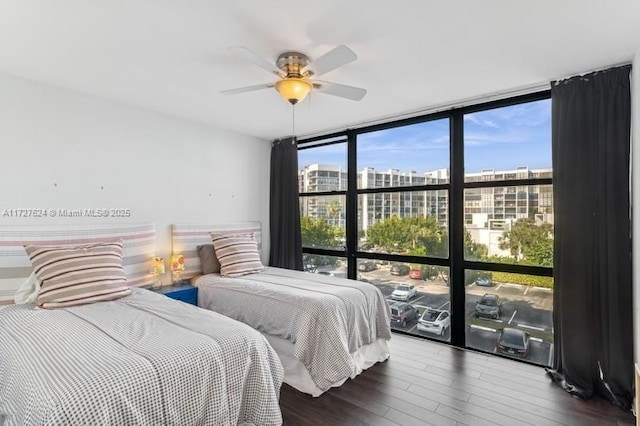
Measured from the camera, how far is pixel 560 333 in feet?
8.42

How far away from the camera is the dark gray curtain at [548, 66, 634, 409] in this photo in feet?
7.52

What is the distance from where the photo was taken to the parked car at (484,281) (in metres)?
3.12

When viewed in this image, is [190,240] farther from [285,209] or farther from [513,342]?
[513,342]

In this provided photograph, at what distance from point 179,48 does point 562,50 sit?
8.09ft

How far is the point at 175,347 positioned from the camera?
162 cm

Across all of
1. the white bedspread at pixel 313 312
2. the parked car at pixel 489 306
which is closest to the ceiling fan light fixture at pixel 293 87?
the white bedspread at pixel 313 312

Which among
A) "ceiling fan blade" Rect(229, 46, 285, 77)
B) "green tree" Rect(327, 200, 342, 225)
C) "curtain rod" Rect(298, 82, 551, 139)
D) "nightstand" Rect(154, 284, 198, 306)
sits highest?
"curtain rod" Rect(298, 82, 551, 139)

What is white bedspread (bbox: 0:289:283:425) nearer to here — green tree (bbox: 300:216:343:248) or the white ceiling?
the white ceiling

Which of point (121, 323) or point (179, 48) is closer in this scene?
point (121, 323)

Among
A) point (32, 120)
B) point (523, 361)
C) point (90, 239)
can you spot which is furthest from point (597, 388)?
point (32, 120)

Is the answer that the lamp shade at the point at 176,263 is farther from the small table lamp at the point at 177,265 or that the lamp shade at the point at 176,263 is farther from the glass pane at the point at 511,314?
the glass pane at the point at 511,314

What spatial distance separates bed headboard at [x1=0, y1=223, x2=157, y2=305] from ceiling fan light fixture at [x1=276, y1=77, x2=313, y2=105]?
6.74 feet

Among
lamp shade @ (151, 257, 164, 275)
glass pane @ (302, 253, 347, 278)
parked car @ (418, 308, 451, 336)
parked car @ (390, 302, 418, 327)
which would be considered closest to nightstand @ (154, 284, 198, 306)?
lamp shade @ (151, 257, 164, 275)

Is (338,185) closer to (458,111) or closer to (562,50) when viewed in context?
(458,111)
